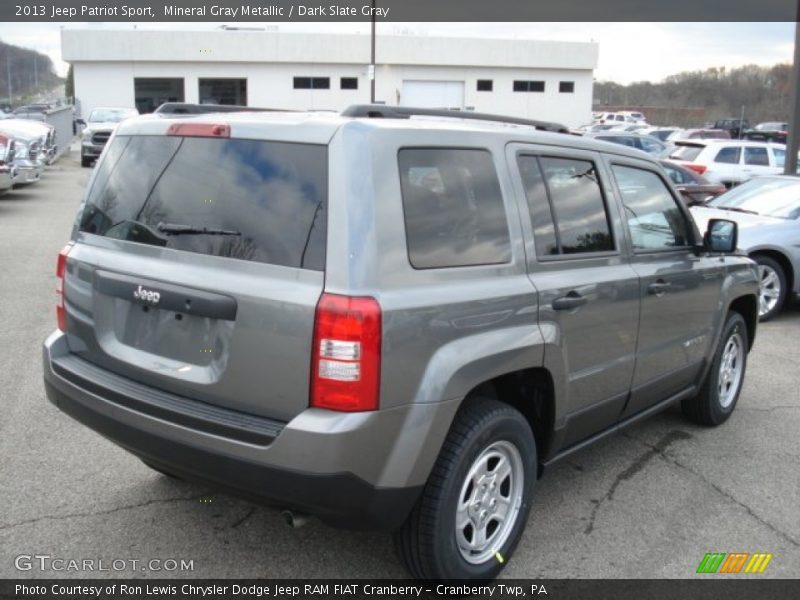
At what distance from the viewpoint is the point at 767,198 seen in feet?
30.7

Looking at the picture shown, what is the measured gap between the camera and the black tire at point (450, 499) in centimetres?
295

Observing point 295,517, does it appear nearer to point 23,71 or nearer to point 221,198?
point 221,198

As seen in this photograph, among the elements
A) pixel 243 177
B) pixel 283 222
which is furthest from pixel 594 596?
pixel 243 177

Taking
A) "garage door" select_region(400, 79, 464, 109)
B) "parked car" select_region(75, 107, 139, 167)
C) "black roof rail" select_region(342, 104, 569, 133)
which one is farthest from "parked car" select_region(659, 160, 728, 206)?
"garage door" select_region(400, 79, 464, 109)

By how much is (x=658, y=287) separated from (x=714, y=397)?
144 cm

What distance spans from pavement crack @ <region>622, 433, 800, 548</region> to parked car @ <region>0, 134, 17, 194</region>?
14686mm

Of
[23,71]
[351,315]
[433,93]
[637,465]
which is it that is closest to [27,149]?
[637,465]

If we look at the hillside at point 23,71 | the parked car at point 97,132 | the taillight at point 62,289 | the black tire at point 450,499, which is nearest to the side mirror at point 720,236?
the black tire at point 450,499

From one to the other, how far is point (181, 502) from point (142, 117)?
190 cm

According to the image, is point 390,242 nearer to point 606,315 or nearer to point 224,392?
point 224,392

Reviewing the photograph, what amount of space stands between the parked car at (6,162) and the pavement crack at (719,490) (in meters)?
14.7

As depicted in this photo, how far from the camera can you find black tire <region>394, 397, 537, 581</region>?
2953 mm

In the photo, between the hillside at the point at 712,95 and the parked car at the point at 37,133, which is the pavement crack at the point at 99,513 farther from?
the hillside at the point at 712,95

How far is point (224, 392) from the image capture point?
2836mm
